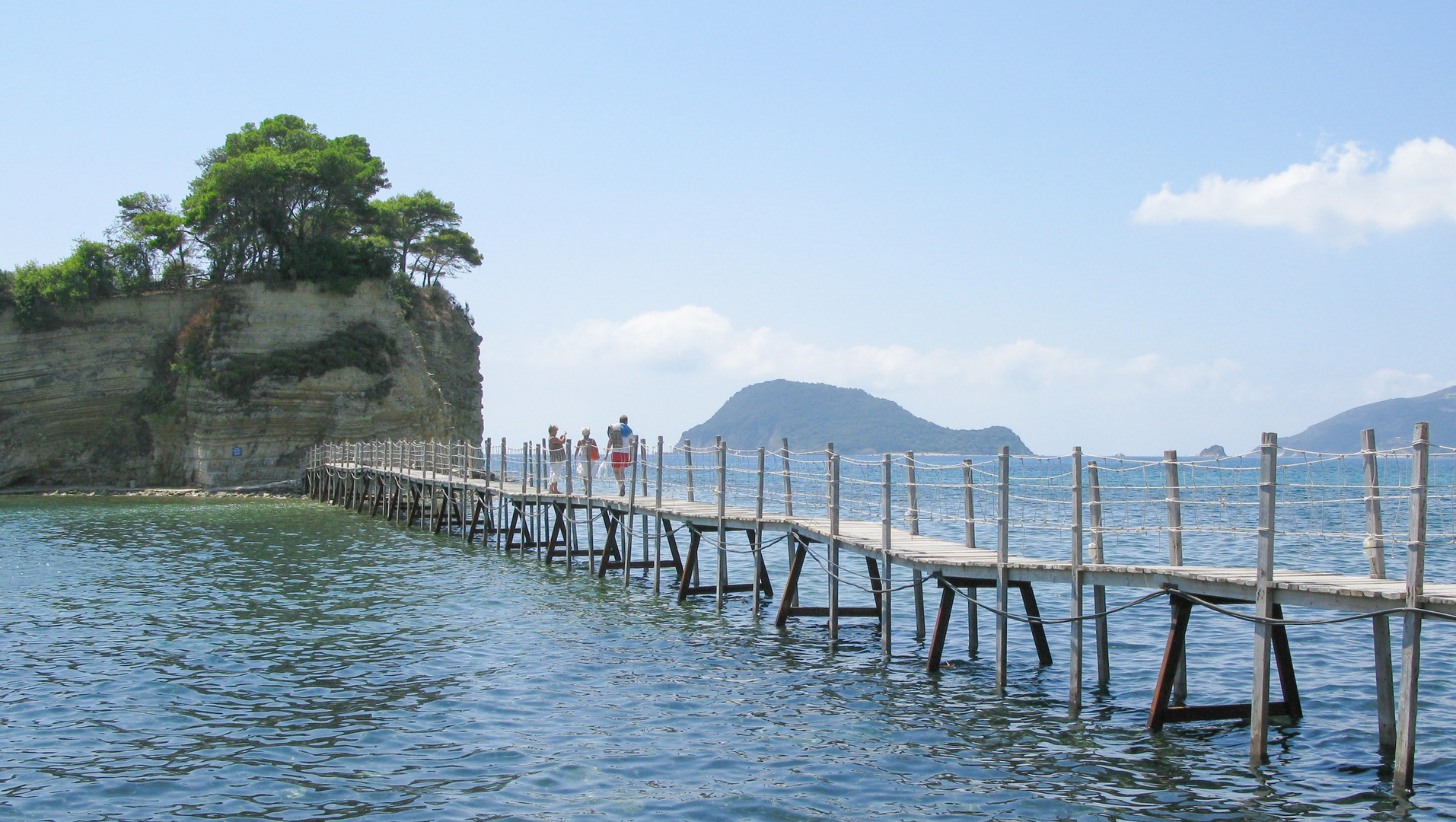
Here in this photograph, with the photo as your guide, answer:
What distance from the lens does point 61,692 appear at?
1246 centimetres

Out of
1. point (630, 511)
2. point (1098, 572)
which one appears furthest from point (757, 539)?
point (1098, 572)

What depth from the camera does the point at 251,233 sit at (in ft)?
186

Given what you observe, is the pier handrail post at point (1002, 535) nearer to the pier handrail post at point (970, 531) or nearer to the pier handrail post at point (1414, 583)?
the pier handrail post at point (970, 531)

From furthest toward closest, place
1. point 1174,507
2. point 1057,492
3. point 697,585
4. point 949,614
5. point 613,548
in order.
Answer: point 1057,492, point 613,548, point 697,585, point 949,614, point 1174,507

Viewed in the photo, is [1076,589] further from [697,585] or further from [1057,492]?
[1057,492]

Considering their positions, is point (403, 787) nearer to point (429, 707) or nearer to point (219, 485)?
point (429, 707)

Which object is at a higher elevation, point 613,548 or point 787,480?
point 787,480

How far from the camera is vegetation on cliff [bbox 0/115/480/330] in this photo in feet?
173

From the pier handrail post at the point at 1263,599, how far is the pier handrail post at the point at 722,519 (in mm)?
8943

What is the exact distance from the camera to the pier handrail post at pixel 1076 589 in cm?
1087

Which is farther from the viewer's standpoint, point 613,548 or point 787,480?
point 613,548

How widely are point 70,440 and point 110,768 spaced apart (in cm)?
5030

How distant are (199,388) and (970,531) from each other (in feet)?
155

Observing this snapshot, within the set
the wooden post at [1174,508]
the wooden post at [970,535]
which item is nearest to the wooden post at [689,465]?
the wooden post at [970,535]
